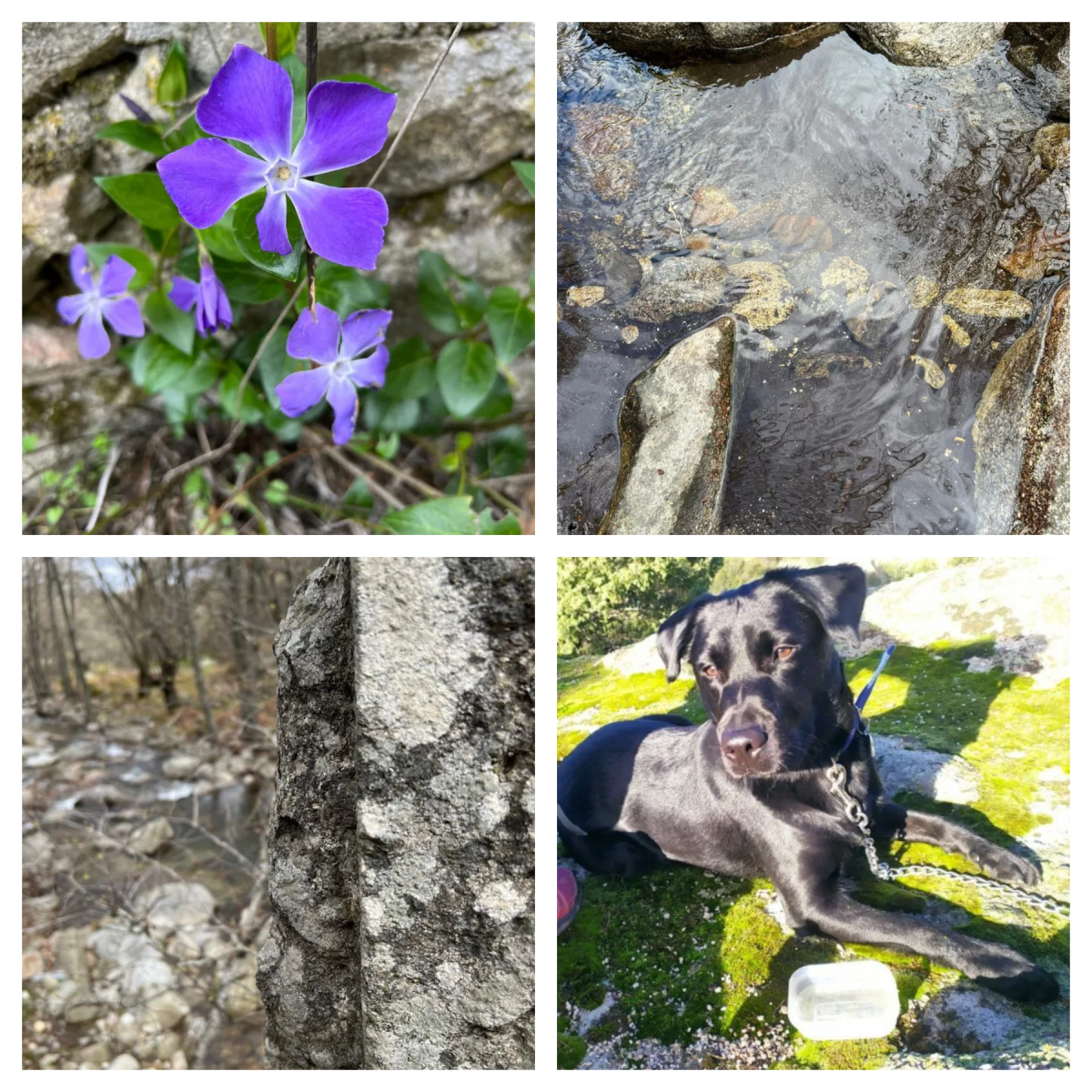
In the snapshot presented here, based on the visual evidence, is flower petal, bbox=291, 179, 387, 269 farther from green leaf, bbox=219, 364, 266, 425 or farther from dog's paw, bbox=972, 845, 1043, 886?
dog's paw, bbox=972, 845, 1043, 886

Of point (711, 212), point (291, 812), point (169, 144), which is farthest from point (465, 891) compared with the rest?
point (169, 144)

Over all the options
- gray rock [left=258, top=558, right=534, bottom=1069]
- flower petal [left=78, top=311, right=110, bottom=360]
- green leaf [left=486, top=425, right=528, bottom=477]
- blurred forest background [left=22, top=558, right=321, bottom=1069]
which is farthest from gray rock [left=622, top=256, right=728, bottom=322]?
blurred forest background [left=22, top=558, right=321, bottom=1069]

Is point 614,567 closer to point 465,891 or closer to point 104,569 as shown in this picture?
point 465,891

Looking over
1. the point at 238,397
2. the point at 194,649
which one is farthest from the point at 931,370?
the point at 194,649

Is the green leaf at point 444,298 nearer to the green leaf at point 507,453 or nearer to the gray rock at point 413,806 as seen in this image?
the green leaf at point 507,453

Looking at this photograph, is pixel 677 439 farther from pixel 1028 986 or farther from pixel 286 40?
pixel 1028 986

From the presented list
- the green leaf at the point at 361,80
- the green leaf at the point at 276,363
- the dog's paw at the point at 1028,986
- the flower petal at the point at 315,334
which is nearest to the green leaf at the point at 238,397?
the green leaf at the point at 276,363
